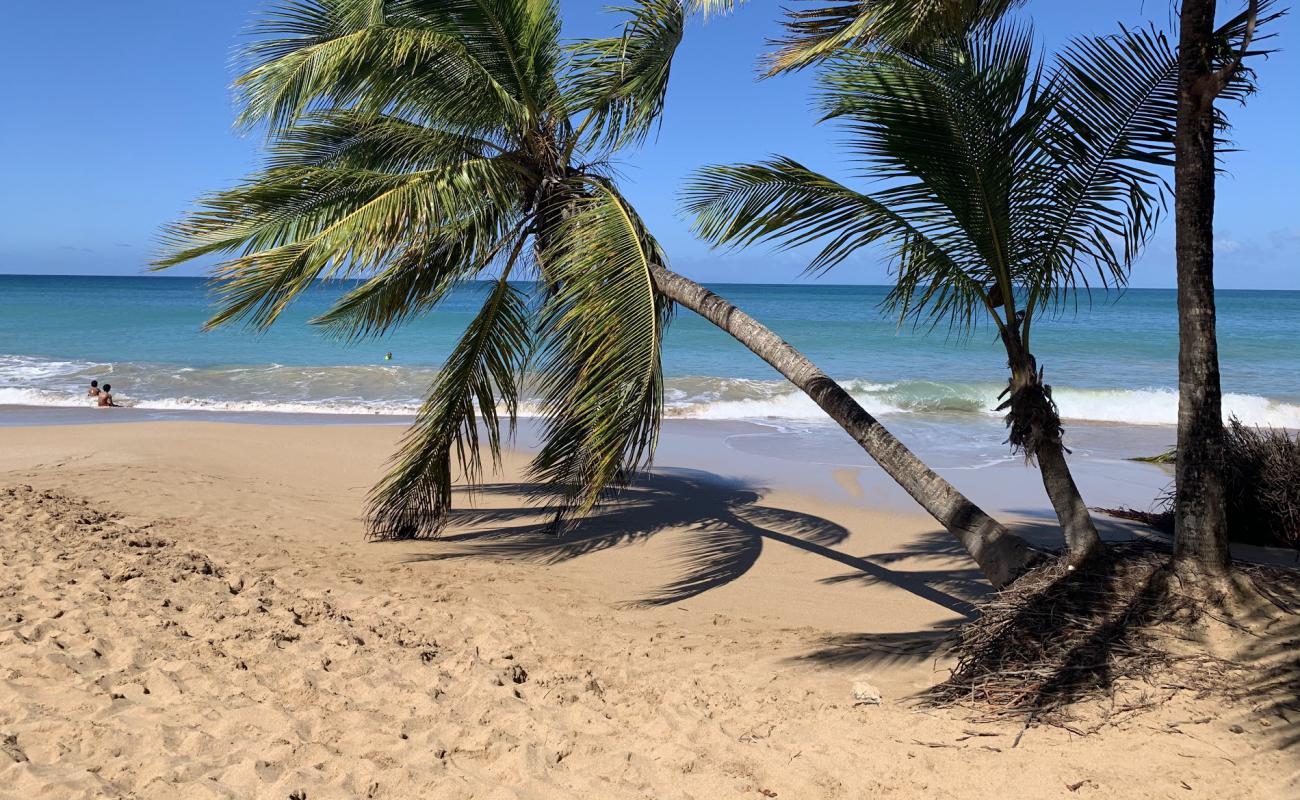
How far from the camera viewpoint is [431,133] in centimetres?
649

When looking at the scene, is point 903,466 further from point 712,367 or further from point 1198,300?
point 712,367

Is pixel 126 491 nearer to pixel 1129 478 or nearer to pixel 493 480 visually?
pixel 493 480

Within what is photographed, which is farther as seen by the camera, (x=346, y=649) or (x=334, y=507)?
(x=334, y=507)

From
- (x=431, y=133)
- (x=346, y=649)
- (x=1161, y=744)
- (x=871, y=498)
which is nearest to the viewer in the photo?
(x=1161, y=744)

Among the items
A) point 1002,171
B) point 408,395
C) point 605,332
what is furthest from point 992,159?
point 408,395

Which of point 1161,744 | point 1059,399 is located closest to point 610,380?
point 1161,744

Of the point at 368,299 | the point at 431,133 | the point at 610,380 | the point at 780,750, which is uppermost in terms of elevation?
the point at 431,133

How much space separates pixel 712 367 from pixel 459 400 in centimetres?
2069

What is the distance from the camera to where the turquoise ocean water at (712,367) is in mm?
18875

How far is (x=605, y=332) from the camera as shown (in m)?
5.46

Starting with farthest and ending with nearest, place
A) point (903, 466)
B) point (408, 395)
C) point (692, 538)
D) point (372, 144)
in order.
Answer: point (408, 395) → point (692, 538) → point (372, 144) → point (903, 466)

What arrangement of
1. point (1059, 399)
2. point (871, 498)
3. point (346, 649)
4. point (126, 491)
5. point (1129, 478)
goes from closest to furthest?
point (346, 649) < point (126, 491) < point (871, 498) < point (1129, 478) < point (1059, 399)

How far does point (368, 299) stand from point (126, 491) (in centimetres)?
332

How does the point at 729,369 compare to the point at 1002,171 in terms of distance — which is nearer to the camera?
the point at 1002,171
